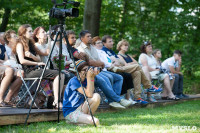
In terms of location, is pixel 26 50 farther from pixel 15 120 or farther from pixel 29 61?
pixel 15 120

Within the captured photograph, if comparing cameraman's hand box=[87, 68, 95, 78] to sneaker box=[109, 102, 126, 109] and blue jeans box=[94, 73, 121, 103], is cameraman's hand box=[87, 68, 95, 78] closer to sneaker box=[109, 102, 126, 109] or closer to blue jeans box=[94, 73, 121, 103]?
blue jeans box=[94, 73, 121, 103]

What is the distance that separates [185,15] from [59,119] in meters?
8.95

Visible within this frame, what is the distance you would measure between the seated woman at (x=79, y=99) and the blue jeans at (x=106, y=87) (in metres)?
1.36

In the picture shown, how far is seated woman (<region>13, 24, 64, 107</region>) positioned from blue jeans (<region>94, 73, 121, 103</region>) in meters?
0.72

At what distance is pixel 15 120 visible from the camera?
4.61m

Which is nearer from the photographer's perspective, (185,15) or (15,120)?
(15,120)

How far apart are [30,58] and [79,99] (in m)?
1.64

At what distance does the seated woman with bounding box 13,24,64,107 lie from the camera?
18.7 feet

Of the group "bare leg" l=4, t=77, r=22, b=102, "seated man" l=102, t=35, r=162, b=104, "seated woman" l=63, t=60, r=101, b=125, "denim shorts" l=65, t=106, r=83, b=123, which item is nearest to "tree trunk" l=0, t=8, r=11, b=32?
"seated man" l=102, t=35, r=162, b=104

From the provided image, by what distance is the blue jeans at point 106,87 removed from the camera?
244 inches

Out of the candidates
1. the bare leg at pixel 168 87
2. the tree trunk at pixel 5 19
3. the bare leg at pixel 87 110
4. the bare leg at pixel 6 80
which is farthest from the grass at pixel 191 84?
the bare leg at pixel 87 110

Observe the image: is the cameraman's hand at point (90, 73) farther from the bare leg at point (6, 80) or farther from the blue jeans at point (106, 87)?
the bare leg at point (6, 80)

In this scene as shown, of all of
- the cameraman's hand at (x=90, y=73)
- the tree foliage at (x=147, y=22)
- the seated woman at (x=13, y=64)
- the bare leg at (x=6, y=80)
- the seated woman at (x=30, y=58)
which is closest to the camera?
the cameraman's hand at (x=90, y=73)

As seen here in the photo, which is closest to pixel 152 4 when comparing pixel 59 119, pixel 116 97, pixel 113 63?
pixel 113 63
